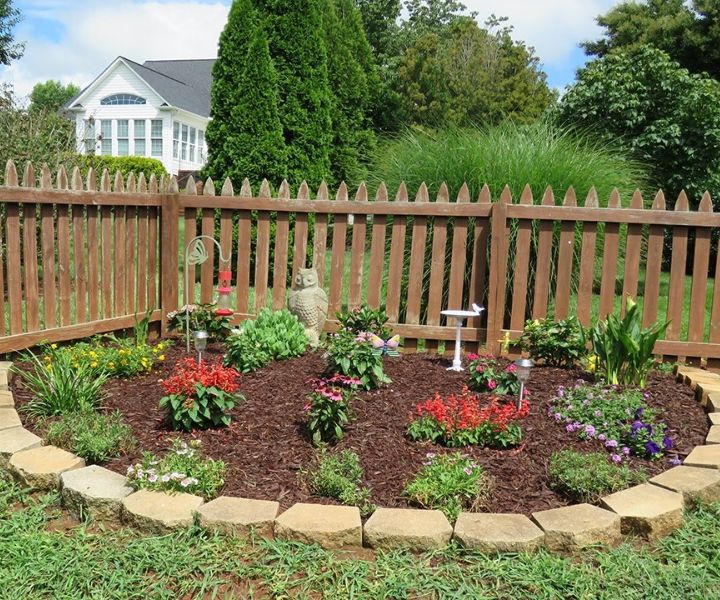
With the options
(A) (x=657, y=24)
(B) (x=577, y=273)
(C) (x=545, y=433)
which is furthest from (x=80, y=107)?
(C) (x=545, y=433)

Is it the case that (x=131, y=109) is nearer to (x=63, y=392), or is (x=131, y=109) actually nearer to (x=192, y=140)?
(x=192, y=140)

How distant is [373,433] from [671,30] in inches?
792

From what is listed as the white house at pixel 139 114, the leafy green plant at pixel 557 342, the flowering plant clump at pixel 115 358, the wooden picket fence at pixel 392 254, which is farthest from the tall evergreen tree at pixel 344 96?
the white house at pixel 139 114

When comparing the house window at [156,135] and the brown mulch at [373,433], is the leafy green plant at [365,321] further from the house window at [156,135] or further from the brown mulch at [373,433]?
the house window at [156,135]

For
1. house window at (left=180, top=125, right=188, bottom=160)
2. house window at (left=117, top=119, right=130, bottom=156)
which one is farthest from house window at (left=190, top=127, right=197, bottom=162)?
house window at (left=117, top=119, right=130, bottom=156)

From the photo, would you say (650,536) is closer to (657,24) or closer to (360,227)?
(360,227)

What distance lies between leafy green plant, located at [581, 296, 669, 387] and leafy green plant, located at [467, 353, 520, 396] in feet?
2.19

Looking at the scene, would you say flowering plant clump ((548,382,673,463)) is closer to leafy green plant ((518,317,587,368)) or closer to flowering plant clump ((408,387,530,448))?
flowering plant clump ((408,387,530,448))

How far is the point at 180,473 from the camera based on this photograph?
292 cm

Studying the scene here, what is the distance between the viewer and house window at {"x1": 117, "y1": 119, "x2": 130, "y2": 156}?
100ft

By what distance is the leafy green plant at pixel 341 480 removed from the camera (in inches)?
113

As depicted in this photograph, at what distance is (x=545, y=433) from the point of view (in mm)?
A: 3648

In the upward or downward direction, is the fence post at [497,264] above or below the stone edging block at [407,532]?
above

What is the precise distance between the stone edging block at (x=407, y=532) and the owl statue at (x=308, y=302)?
2722mm
